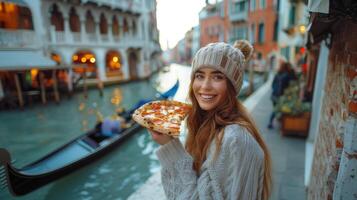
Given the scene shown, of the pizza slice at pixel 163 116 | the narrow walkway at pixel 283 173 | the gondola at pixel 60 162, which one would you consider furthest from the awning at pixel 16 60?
the narrow walkway at pixel 283 173

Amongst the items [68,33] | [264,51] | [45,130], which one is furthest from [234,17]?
[45,130]

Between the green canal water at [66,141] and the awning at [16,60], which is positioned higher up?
the awning at [16,60]

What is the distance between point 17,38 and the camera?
2027 millimetres

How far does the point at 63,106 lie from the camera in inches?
419

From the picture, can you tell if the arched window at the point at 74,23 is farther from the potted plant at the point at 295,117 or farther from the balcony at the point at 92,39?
the potted plant at the point at 295,117

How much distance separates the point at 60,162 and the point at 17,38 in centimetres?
294

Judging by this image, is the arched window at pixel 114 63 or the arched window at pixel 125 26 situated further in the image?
Result: the arched window at pixel 125 26

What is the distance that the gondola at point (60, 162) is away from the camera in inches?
117

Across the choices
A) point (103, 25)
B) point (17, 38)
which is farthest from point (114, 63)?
point (17, 38)

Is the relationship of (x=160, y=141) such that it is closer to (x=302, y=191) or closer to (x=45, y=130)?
(x=302, y=191)

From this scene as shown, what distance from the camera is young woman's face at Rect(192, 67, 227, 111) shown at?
1.12 meters

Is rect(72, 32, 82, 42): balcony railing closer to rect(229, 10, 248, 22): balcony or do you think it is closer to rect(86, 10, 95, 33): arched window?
rect(86, 10, 95, 33): arched window

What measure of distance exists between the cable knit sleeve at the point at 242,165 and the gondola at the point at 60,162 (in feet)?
6.67

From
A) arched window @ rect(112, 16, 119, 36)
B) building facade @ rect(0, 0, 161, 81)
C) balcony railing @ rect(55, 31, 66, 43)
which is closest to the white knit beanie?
building facade @ rect(0, 0, 161, 81)
